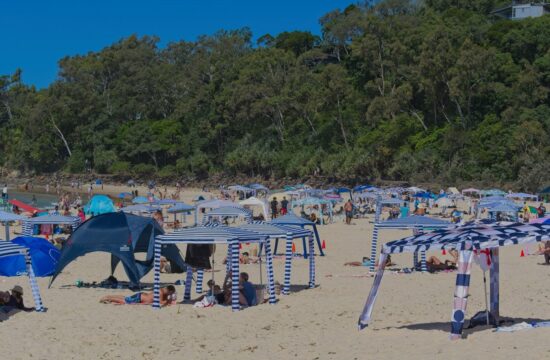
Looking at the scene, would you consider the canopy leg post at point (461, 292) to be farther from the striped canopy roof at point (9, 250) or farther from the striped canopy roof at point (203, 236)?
the striped canopy roof at point (9, 250)

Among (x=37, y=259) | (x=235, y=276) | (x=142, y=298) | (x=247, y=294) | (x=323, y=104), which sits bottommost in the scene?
(x=142, y=298)

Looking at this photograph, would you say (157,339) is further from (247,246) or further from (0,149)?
(0,149)

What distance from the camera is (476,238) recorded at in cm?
952

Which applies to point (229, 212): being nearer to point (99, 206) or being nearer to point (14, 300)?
point (99, 206)

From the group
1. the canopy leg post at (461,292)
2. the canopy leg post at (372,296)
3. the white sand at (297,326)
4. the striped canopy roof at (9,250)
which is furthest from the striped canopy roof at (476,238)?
the striped canopy roof at (9,250)

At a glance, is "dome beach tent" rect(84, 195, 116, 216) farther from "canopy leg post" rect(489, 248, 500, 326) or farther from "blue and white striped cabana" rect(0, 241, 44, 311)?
"canopy leg post" rect(489, 248, 500, 326)

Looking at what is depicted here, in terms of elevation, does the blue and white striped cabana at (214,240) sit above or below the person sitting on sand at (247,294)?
above

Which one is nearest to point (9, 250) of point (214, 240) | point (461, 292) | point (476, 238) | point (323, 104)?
point (214, 240)

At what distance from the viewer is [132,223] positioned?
15875 millimetres

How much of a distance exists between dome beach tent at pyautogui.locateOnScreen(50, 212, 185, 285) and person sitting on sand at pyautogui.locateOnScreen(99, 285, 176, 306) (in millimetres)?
1744

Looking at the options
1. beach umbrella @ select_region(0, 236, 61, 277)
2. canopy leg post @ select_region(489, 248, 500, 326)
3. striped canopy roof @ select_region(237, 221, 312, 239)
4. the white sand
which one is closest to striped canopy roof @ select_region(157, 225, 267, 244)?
striped canopy roof @ select_region(237, 221, 312, 239)

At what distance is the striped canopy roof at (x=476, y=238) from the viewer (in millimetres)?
9430

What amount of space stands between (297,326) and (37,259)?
803cm

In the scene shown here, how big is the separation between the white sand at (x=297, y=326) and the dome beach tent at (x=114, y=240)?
646 mm
